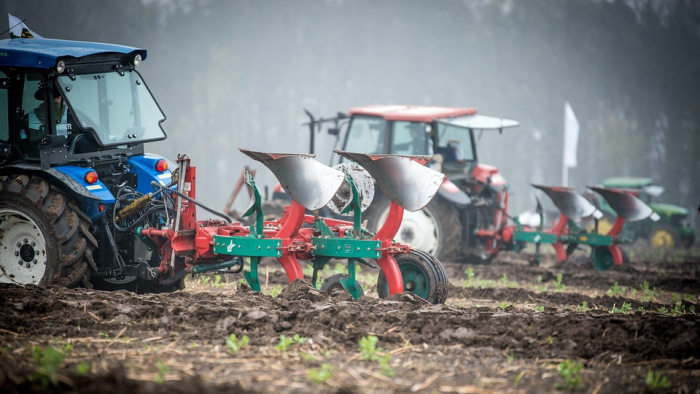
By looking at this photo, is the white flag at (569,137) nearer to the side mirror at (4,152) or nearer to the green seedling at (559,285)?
the green seedling at (559,285)

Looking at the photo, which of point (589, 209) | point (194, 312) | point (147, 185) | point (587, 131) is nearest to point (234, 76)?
point (587, 131)

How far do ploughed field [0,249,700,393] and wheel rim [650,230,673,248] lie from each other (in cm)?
1024

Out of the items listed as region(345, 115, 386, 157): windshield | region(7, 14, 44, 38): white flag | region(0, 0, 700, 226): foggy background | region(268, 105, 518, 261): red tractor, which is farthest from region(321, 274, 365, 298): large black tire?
region(0, 0, 700, 226): foggy background

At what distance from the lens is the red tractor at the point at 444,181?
1266 centimetres

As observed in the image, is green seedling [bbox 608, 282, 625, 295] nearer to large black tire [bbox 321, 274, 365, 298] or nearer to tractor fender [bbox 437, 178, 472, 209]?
tractor fender [bbox 437, 178, 472, 209]

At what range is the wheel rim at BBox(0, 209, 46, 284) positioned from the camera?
7832 mm

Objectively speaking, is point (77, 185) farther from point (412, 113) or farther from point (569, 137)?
point (569, 137)

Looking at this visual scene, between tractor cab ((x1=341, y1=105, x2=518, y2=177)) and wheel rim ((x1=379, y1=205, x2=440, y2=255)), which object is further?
tractor cab ((x1=341, y1=105, x2=518, y2=177))

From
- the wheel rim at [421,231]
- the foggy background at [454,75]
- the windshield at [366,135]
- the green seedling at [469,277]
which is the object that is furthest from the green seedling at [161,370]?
the foggy background at [454,75]

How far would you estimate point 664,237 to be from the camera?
1791 centimetres

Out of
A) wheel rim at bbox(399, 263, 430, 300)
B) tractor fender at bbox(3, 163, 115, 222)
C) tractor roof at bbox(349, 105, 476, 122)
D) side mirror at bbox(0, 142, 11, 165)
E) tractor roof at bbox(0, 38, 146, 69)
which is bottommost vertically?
wheel rim at bbox(399, 263, 430, 300)

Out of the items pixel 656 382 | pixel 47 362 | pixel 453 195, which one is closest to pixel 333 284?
pixel 47 362

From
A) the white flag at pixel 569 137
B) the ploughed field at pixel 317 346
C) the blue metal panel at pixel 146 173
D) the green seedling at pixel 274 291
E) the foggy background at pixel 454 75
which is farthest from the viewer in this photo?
the foggy background at pixel 454 75

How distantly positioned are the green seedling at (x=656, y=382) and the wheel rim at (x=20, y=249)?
17.1 feet
